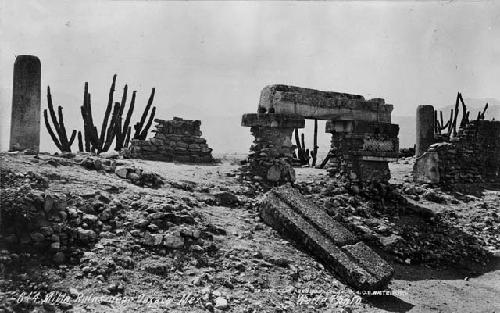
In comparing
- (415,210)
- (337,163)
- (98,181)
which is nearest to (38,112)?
(98,181)

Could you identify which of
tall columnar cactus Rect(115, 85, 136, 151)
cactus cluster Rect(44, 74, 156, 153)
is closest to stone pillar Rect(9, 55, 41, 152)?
cactus cluster Rect(44, 74, 156, 153)

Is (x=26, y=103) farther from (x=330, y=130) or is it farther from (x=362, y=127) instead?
(x=362, y=127)

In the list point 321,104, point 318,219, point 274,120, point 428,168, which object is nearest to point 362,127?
point 321,104

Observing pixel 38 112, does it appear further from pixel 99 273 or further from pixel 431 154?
pixel 431 154

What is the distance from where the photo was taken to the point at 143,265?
17.8 feet

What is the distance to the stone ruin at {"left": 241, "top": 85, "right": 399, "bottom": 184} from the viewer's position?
9141 millimetres

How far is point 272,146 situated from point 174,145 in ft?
16.7

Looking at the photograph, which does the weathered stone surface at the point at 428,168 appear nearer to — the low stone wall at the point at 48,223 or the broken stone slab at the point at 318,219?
the broken stone slab at the point at 318,219

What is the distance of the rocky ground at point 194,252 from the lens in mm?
4910

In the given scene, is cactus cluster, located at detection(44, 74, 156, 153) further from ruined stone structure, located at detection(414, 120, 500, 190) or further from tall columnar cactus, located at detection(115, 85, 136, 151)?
ruined stone structure, located at detection(414, 120, 500, 190)

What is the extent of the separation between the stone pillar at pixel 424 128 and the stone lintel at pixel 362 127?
503 cm

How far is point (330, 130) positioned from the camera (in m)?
10.5

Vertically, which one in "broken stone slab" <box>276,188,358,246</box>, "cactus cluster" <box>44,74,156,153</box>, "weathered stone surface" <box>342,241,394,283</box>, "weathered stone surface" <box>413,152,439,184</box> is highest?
"cactus cluster" <box>44,74,156,153</box>

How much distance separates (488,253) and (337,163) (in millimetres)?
3584
